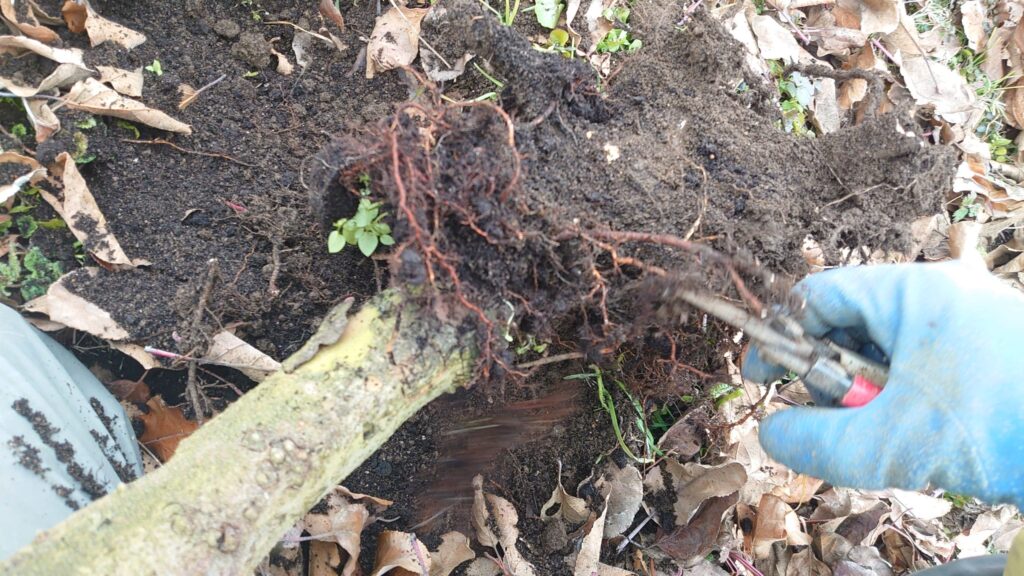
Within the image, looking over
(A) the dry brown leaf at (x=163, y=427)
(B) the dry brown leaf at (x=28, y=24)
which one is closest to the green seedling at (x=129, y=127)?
(B) the dry brown leaf at (x=28, y=24)

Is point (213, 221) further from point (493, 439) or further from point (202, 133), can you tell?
point (493, 439)

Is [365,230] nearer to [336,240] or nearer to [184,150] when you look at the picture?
[336,240]

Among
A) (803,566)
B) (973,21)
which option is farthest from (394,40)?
(973,21)

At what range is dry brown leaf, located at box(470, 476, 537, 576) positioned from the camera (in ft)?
5.98

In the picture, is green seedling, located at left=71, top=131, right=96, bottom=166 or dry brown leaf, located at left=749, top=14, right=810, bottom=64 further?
dry brown leaf, located at left=749, top=14, right=810, bottom=64

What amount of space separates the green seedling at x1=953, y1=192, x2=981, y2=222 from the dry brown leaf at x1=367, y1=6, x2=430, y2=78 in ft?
7.85

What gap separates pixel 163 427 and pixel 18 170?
701 millimetres

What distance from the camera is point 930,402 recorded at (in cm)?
126

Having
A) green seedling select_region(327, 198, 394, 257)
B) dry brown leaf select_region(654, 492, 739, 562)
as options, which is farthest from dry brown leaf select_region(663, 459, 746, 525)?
green seedling select_region(327, 198, 394, 257)

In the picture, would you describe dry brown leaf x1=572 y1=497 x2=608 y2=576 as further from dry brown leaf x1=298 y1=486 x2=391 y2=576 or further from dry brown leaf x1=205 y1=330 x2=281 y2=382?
dry brown leaf x1=205 y1=330 x2=281 y2=382

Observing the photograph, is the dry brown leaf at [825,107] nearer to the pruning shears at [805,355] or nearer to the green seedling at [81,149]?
the pruning shears at [805,355]

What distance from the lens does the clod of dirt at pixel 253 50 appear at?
1.71 m

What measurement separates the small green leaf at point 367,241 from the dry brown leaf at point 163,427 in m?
0.67

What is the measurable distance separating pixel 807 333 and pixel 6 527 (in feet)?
5.64
